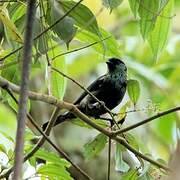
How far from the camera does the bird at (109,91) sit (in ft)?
5.62

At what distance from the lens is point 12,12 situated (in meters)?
1.16

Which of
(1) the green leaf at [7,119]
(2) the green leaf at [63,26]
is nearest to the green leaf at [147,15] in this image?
(2) the green leaf at [63,26]

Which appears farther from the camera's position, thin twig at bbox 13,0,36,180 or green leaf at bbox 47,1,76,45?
green leaf at bbox 47,1,76,45

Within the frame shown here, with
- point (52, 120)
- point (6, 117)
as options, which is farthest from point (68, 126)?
point (52, 120)

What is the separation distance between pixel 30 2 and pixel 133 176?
604mm

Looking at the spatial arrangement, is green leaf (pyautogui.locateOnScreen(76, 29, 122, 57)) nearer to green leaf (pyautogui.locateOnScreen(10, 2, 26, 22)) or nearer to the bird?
green leaf (pyautogui.locateOnScreen(10, 2, 26, 22))

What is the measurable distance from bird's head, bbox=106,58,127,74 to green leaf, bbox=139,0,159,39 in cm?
75

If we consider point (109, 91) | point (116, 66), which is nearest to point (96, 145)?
point (109, 91)

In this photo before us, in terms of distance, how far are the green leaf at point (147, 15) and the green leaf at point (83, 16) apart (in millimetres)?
100

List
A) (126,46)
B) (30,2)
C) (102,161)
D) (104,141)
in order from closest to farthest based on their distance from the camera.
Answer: (30,2)
(104,141)
(126,46)
(102,161)

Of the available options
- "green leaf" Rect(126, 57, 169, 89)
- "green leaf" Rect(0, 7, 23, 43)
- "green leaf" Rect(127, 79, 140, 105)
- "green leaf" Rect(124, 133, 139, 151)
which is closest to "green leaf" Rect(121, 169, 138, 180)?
"green leaf" Rect(124, 133, 139, 151)

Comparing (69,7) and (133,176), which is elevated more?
(69,7)

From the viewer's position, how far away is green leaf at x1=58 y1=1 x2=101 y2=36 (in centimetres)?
103

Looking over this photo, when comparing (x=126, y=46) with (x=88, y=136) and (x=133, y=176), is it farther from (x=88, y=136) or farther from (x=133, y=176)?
(x=133, y=176)
